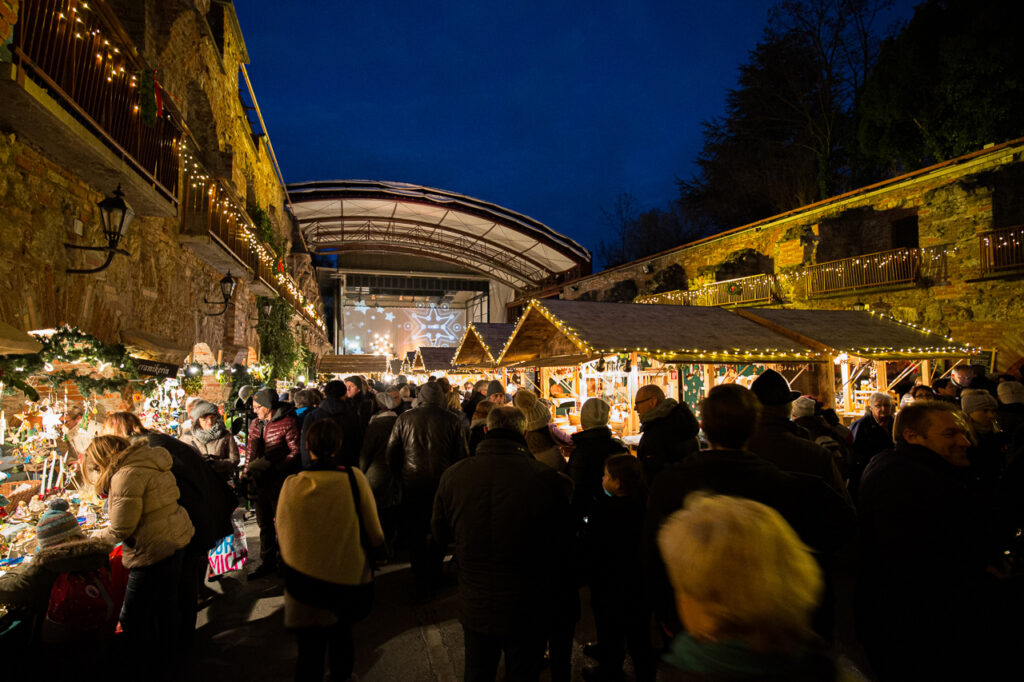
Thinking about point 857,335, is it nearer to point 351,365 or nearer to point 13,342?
point 13,342

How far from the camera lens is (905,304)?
48.4 ft

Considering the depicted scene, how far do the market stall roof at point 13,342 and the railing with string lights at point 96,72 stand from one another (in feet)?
5.44

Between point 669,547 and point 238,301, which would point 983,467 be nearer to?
point 669,547

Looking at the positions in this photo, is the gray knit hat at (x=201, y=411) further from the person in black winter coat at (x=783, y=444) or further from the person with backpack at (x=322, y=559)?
the person in black winter coat at (x=783, y=444)

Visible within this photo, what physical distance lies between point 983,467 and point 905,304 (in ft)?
44.6

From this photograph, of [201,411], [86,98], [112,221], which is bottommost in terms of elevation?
[201,411]

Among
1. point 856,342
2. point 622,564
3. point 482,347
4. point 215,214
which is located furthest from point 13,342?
point 856,342

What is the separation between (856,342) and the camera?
895cm

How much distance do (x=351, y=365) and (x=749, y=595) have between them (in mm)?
24340

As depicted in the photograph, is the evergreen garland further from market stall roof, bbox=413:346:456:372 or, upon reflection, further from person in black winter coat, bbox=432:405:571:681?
market stall roof, bbox=413:346:456:372

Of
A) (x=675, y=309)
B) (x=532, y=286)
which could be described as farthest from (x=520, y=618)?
(x=532, y=286)

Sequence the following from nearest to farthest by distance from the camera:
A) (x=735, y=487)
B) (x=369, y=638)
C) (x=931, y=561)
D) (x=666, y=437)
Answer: (x=735, y=487)
(x=931, y=561)
(x=666, y=437)
(x=369, y=638)

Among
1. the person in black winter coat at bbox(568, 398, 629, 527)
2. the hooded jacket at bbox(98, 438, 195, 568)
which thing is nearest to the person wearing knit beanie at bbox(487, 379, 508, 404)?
the person in black winter coat at bbox(568, 398, 629, 527)

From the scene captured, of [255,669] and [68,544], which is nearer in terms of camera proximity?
[68,544]
